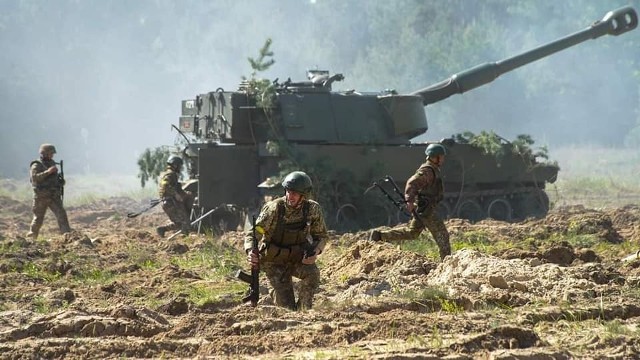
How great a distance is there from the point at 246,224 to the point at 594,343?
12.3 m

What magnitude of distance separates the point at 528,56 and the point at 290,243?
13.6 metres

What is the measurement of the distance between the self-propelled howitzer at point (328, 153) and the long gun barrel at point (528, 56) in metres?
0.85

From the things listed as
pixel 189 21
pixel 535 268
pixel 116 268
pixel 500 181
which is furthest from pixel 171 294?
pixel 189 21

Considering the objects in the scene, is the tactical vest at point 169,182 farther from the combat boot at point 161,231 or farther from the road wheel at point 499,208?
the road wheel at point 499,208

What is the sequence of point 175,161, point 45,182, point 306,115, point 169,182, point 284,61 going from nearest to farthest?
1. point 45,182
2. point 175,161
3. point 169,182
4. point 306,115
5. point 284,61

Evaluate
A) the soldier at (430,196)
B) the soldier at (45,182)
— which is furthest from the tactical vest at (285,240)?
the soldier at (45,182)

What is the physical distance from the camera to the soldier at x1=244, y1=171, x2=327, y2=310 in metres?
9.80

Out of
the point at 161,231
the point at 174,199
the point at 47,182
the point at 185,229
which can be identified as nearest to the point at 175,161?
the point at 174,199

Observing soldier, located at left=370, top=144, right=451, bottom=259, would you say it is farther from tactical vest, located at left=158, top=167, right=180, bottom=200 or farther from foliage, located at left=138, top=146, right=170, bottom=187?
foliage, located at left=138, top=146, right=170, bottom=187

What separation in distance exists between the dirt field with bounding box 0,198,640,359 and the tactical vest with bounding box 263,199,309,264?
0.42 meters

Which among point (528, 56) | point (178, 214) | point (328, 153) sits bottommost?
point (178, 214)

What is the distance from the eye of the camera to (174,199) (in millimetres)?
20062

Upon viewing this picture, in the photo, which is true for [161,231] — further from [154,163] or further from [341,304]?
[341,304]

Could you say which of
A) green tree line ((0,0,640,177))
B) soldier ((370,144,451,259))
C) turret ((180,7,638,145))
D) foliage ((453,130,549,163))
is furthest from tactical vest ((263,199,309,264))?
green tree line ((0,0,640,177))
